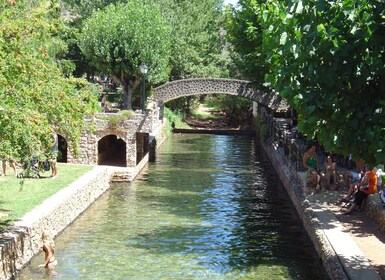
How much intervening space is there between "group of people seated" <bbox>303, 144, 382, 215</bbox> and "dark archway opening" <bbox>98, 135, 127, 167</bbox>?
38.6 feet

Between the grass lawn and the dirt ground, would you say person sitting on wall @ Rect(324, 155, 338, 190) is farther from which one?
the grass lawn

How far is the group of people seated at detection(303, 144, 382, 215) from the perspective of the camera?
20891 millimetres

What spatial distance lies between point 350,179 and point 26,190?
10.9 m

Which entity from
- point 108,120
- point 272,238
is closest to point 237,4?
point 108,120

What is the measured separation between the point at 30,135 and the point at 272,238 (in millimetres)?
8863

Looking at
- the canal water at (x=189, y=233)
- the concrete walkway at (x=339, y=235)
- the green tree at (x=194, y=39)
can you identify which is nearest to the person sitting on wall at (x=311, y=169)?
the concrete walkway at (x=339, y=235)

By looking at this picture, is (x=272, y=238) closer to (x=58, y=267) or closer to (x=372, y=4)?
(x=58, y=267)

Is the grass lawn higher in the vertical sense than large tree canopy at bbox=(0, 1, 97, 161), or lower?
lower

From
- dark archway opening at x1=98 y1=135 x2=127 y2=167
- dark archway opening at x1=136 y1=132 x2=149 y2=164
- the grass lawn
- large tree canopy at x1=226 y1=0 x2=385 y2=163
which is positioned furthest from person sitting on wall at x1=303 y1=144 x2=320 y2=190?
dark archway opening at x1=136 y1=132 x2=149 y2=164

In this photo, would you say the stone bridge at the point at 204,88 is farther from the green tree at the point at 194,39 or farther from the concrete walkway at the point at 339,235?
the concrete walkway at the point at 339,235

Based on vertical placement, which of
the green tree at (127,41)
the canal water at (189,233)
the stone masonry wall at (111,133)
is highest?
the green tree at (127,41)

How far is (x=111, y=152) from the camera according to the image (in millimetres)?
37719

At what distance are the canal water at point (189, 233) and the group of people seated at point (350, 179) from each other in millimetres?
1592

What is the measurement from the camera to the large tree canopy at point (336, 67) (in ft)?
40.2
